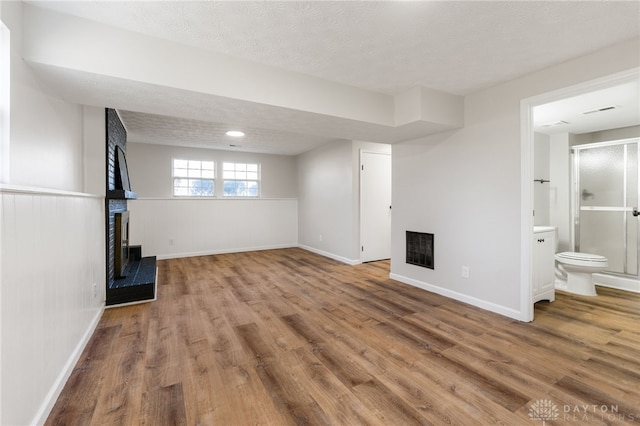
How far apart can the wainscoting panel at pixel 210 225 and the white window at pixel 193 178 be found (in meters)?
0.21

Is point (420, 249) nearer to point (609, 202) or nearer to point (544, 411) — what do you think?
point (544, 411)

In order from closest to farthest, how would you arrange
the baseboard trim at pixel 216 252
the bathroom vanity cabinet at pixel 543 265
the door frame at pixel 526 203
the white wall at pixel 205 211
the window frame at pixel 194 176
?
the door frame at pixel 526 203 < the bathroom vanity cabinet at pixel 543 265 < the white wall at pixel 205 211 < the baseboard trim at pixel 216 252 < the window frame at pixel 194 176

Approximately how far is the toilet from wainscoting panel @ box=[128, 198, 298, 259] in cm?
526

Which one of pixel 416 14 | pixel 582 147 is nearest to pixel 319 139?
pixel 416 14

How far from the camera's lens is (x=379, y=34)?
197 cm

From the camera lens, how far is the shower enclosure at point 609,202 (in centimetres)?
358

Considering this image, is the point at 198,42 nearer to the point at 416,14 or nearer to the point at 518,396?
the point at 416,14

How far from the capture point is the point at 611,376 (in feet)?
5.97

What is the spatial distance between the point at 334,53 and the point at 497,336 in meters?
2.71

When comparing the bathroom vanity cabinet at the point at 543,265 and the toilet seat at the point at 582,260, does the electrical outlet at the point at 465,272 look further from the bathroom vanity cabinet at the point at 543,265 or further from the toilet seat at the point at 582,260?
the toilet seat at the point at 582,260

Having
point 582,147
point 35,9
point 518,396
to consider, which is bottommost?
point 518,396

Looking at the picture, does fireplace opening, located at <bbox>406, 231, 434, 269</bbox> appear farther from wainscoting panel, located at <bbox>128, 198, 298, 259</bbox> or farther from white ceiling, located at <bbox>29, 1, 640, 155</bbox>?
wainscoting panel, located at <bbox>128, 198, 298, 259</bbox>

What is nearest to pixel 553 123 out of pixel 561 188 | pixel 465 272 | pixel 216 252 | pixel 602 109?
pixel 602 109

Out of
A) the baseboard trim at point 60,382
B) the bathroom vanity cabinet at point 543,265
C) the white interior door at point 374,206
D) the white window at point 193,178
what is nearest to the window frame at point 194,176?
the white window at point 193,178
